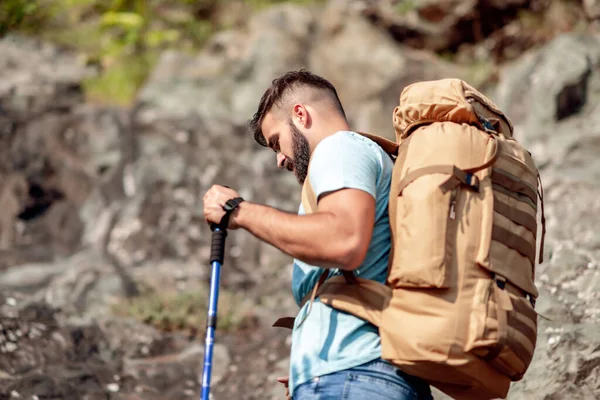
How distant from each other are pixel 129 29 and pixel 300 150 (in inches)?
628

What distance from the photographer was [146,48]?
18094mm

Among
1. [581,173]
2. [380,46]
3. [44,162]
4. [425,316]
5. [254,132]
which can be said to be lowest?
[425,316]

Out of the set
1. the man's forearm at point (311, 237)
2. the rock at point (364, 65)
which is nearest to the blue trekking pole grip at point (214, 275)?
the man's forearm at point (311, 237)

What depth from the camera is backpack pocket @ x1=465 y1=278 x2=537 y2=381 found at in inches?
97.5

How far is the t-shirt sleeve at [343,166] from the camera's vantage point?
2553mm

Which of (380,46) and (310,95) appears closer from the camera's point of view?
(310,95)

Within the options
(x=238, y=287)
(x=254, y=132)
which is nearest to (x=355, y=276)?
(x=254, y=132)

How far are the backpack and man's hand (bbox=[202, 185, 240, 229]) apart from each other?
28 cm

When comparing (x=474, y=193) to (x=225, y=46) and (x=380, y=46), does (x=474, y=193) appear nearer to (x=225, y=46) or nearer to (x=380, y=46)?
(x=380, y=46)

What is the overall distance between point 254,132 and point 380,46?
12.3 metres

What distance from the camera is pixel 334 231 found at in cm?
248

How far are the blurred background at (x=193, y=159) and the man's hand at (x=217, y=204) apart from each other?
2.90m

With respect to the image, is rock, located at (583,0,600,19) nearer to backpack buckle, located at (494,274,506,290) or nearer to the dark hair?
the dark hair

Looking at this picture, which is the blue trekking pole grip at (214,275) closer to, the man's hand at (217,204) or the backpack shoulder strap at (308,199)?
the man's hand at (217,204)
